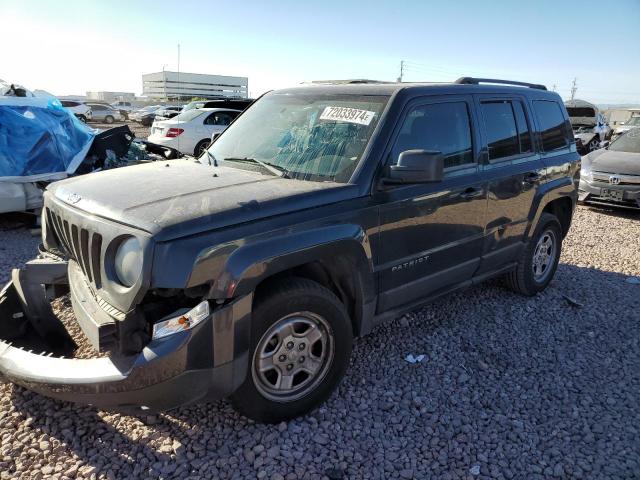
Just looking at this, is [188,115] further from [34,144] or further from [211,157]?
[211,157]

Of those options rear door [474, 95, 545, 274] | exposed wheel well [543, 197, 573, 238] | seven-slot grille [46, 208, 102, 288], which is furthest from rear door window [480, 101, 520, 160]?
seven-slot grille [46, 208, 102, 288]

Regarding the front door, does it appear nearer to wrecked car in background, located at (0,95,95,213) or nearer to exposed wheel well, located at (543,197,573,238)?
exposed wheel well, located at (543,197,573,238)

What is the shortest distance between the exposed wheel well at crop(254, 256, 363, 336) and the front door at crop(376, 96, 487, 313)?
219mm

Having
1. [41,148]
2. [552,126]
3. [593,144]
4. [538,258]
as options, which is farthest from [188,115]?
[593,144]

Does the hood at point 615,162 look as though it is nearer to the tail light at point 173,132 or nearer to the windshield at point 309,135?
the windshield at point 309,135

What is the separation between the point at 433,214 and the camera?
3518mm

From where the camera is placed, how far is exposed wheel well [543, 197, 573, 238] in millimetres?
5149

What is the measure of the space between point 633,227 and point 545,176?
502 cm

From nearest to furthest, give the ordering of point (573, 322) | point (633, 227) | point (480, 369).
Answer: point (480, 369) → point (573, 322) → point (633, 227)

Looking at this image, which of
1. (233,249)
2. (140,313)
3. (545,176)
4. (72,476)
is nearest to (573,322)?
(545,176)

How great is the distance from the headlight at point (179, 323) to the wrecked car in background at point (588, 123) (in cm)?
1678

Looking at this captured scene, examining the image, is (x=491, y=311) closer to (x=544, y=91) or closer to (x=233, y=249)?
(x=544, y=91)

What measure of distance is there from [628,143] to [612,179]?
1923 millimetres

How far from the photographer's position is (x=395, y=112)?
3.28 meters
